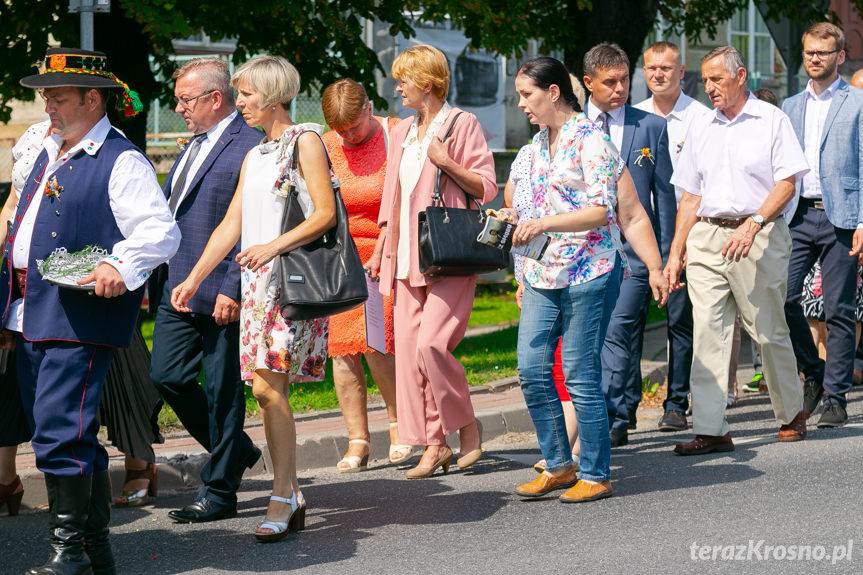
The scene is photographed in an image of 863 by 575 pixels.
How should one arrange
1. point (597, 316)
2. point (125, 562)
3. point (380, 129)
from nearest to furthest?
point (125, 562)
point (597, 316)
point (380, 129)

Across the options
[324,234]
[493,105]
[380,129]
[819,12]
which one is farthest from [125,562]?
[493,105]

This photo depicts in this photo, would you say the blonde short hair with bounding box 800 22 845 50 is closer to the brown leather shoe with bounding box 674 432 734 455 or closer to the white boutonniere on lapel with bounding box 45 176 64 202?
the brown leather shoe with bounding box 674 432 734 455

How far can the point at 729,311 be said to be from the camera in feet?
23.9

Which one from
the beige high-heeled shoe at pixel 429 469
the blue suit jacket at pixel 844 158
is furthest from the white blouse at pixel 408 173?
the blue suit jacket at pixel 844 158

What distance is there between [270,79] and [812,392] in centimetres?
432

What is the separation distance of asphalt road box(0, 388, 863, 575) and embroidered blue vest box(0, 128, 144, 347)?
40.5 inches

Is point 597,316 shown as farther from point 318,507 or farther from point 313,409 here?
point 313,409

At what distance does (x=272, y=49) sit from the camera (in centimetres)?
1373

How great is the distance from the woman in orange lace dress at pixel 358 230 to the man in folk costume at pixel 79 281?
2476 mm

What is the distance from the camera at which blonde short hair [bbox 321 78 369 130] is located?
7246mm

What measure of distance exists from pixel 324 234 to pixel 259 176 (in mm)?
390

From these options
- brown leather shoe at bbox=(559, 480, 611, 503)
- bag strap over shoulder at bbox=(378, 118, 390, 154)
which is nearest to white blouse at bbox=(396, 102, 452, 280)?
bag strap over shoulder at bbox=(378, 118, 390, 154)

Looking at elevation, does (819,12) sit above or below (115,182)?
above

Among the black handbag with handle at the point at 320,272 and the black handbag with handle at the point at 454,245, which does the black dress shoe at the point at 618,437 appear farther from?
the black handbag with handle at the point at 320,272
